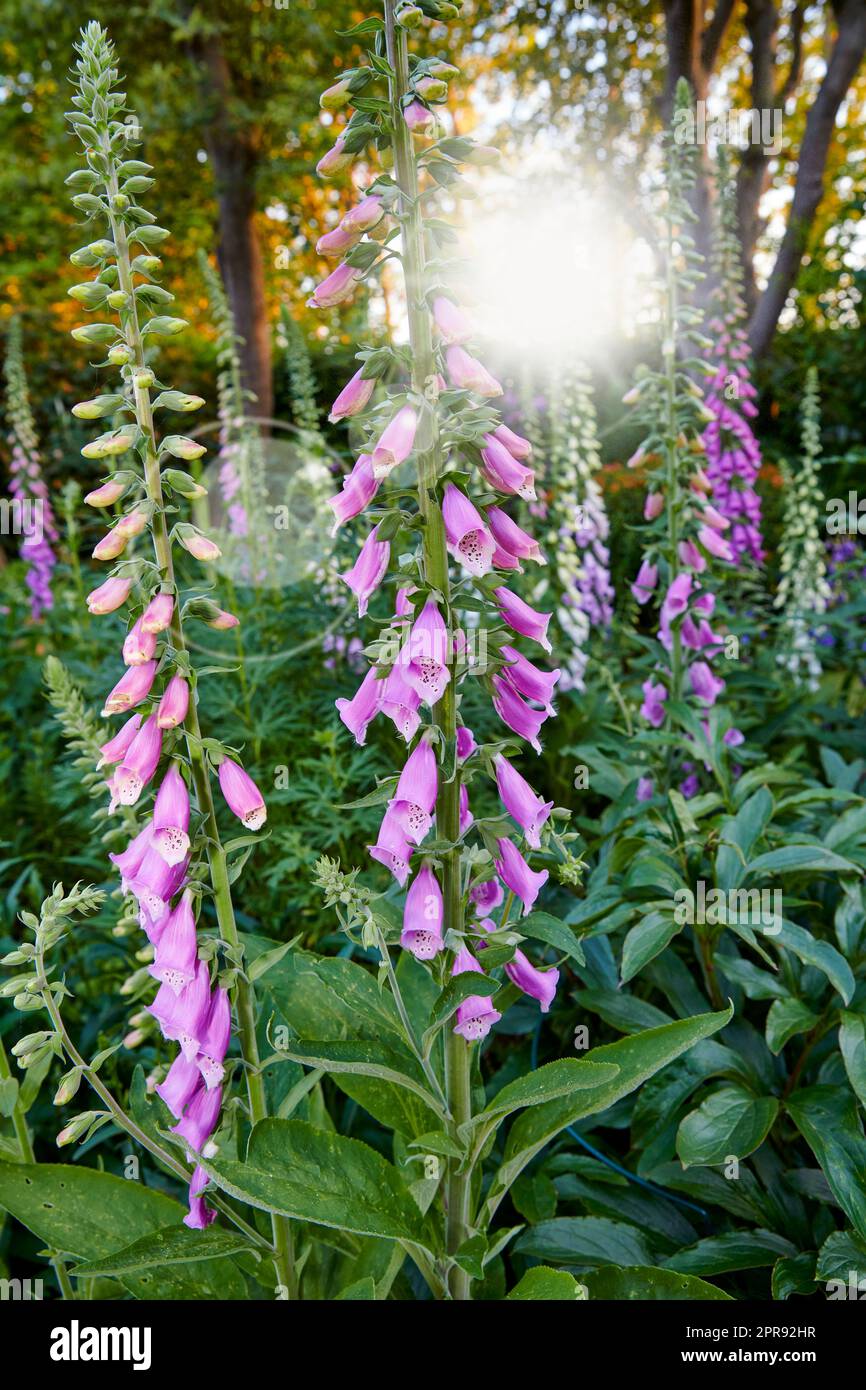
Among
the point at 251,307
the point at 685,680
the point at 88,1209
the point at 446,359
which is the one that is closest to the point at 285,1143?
the point at 88,1209

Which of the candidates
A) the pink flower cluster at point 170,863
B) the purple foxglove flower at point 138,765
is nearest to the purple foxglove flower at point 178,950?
the pink flower cluster at point 170,863

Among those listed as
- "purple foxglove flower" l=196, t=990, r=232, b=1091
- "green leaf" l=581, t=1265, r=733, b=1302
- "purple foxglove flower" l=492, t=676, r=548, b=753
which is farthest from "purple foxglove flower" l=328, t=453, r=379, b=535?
"green leaf" l=581, t=1265, r=733, b=1302

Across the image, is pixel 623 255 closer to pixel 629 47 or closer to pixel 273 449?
pixel 629 47

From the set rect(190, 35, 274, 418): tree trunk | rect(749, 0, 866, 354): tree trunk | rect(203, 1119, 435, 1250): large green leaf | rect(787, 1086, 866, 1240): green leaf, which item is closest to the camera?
rect(203, 1119, 435, 1250): large green leaf

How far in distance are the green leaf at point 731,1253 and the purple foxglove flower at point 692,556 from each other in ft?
6.92

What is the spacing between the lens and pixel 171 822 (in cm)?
164

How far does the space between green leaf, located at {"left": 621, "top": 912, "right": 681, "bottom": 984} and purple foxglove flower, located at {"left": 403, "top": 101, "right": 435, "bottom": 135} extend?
5.41ft

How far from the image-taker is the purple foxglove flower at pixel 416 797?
1590 mm

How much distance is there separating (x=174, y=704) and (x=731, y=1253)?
5.49 feet

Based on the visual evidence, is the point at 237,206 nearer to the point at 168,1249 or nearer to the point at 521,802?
the point at 521,802

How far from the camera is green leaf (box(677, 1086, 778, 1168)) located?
2061 millimetres

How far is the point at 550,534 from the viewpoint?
4.68 m

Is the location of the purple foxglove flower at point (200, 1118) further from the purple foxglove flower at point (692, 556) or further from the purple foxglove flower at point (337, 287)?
the purple foxglove flower at point (692, 556)

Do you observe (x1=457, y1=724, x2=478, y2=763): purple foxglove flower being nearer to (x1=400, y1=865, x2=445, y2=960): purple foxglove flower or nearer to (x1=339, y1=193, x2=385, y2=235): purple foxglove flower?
(x1=400, y1=865, x2=445, y2=960): purple foxglove flower
